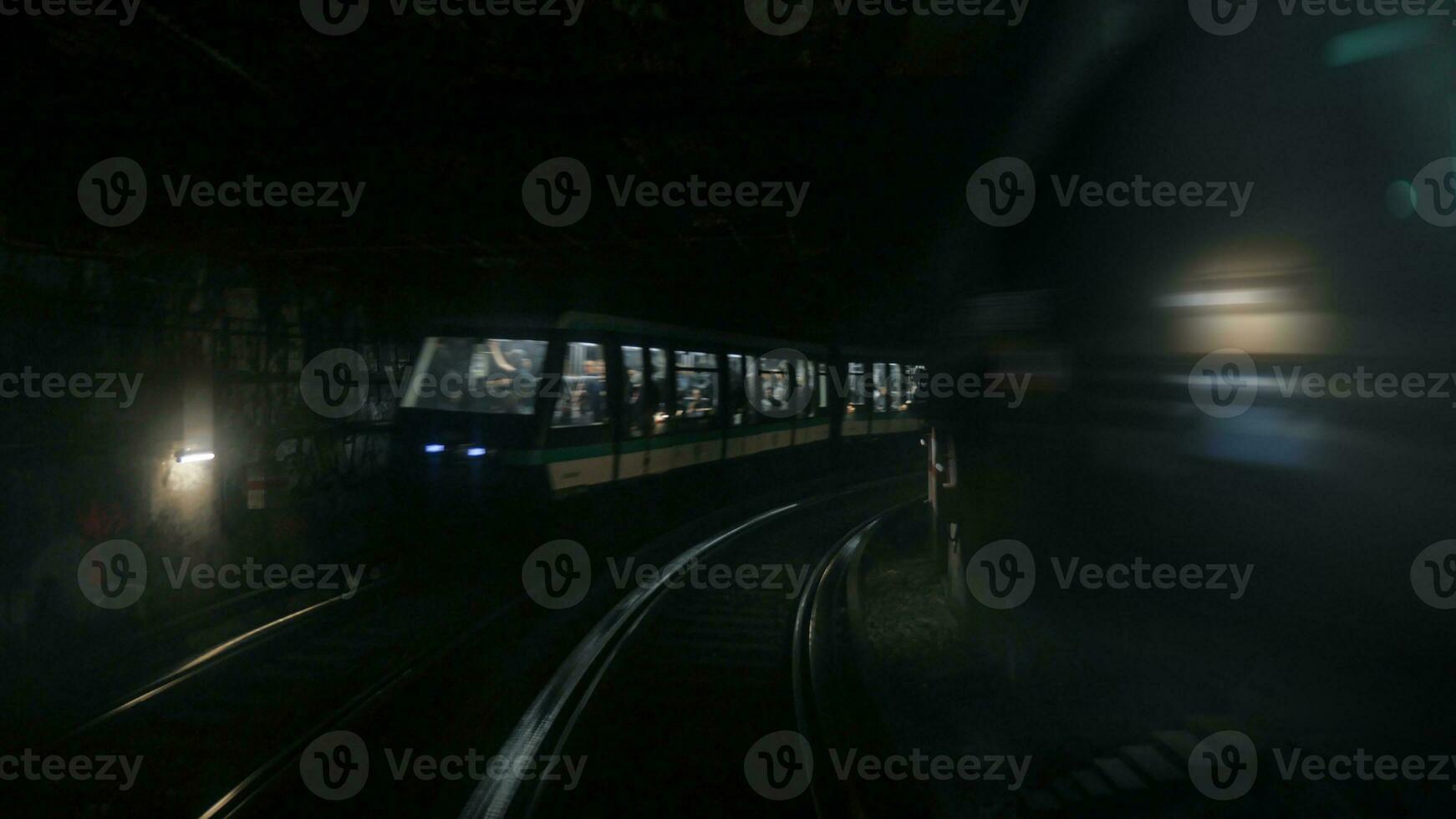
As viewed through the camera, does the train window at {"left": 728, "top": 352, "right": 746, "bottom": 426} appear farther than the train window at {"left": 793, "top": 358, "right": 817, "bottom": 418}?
No

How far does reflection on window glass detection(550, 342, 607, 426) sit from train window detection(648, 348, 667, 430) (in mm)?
1430

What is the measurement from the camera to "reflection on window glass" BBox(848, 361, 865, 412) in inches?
930

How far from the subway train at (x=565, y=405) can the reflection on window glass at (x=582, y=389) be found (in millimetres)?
17

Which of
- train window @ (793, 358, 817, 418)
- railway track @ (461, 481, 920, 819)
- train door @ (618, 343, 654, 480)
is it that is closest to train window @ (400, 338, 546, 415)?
train door @ (618, 343, 654, 480)

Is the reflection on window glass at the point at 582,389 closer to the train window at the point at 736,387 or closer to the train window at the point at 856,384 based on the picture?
the train window at the point at 736,387

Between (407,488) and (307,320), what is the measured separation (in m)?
2.88

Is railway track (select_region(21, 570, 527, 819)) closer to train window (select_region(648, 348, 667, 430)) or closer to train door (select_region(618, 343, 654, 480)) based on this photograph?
train door (select_region(618, 343, 654, 480))

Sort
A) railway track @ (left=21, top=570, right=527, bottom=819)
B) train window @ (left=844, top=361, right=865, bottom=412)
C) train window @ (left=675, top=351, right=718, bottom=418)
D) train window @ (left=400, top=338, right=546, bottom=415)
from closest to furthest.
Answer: railway track @ (left=21, top=570, right=527, bottom=819) → train window @ (left=400, top=338, right=546, bottom=415) → train window @ (left=675, top=351, right=718, bottom=418) → train window @ (left=844, top=361, right=865, bottom=412)

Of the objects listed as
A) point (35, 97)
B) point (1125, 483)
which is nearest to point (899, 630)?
point (1125, 483)

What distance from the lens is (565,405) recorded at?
11758 millimetres

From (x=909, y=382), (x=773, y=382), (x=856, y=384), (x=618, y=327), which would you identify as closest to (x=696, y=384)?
(x=618, y=327)

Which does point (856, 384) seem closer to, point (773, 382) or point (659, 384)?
point (773, 382)

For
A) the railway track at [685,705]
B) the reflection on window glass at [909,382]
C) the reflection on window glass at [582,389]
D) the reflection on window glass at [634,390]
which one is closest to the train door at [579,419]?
the reflection on window glass at [582,389]

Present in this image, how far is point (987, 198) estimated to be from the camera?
28.3 feet
